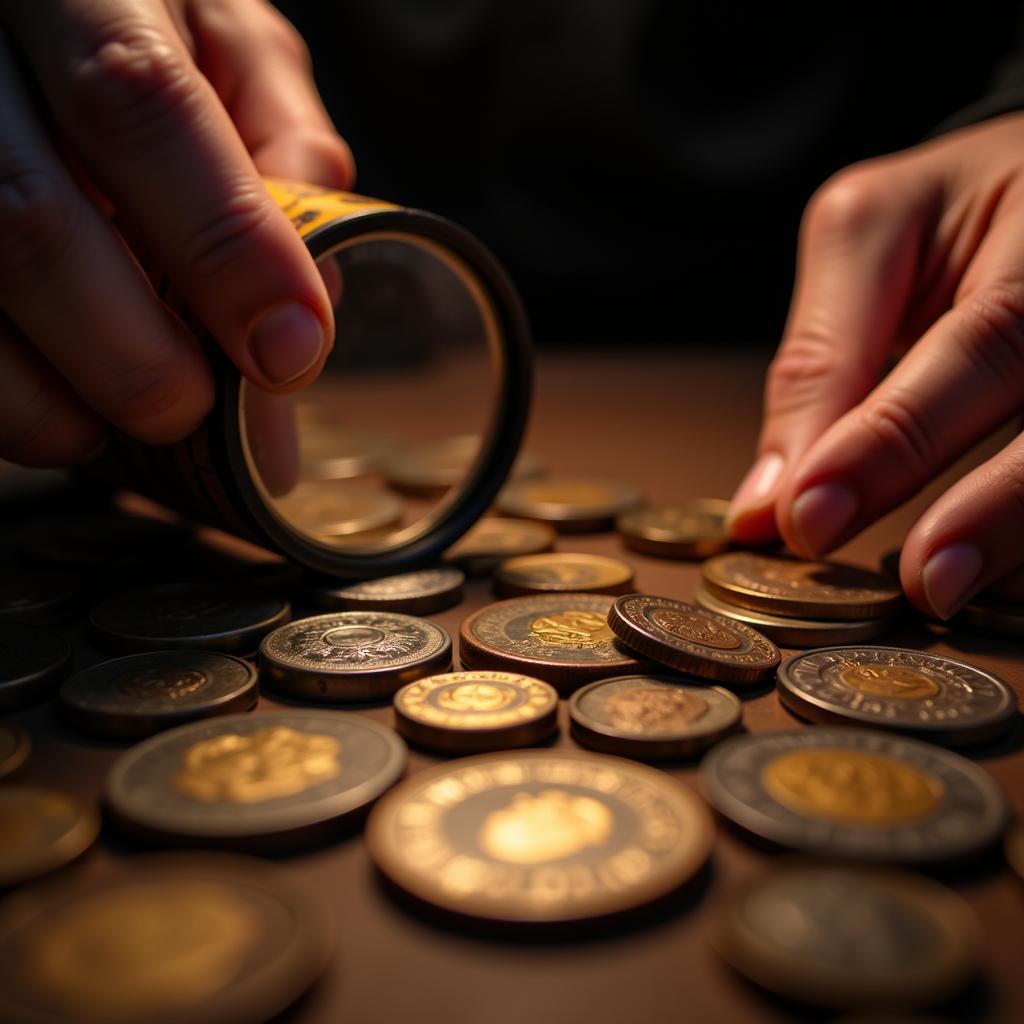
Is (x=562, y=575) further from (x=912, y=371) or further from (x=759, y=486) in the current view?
(x=912, y=371)

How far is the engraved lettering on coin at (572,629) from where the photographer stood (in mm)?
909

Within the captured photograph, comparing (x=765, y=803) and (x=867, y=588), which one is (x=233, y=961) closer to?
(x=765, y=803)

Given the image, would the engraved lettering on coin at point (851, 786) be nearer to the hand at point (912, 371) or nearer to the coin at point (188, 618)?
the hand at point (912, 371)

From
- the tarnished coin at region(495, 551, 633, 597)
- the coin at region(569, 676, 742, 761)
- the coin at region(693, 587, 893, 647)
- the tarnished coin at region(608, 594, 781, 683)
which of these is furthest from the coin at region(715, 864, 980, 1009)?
the tarnished coin at region(495, 551, 633, 597)

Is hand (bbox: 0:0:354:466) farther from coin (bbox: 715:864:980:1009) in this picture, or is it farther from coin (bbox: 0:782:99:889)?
coin (bbox: 715:864:980:1009)

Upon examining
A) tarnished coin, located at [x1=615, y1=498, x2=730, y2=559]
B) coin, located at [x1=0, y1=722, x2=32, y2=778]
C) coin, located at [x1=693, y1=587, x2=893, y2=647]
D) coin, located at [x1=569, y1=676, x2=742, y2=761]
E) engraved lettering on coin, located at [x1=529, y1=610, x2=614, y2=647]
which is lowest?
tarnished coin, located at [x1=615, y1=498, x2=730, y2=559]

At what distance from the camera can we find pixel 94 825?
2.01ft

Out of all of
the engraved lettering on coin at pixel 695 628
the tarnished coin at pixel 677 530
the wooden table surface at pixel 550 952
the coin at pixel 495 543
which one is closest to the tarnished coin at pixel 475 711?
the wooden table surface at pixel 550 952

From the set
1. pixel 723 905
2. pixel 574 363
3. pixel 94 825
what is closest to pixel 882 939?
pixel 723 905

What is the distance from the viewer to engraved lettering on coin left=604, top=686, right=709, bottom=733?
747mm

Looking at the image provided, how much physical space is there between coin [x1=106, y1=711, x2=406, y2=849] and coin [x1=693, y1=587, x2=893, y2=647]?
1.39 feet

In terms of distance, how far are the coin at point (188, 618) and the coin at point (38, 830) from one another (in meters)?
0.27

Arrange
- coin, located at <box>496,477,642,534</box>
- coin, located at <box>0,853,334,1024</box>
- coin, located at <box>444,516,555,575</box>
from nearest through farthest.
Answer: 1. coin, located at <box>0,853,334,1024</box>
2. coin, located at <box>444,516,555,575</box>
3. coin, located at <box>496,477,642,534</box>

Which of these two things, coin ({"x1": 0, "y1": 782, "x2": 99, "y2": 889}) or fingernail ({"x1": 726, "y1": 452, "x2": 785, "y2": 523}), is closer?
coin ({"x1": 0, "y1": 782, "x2": 99, "y2": 889})
